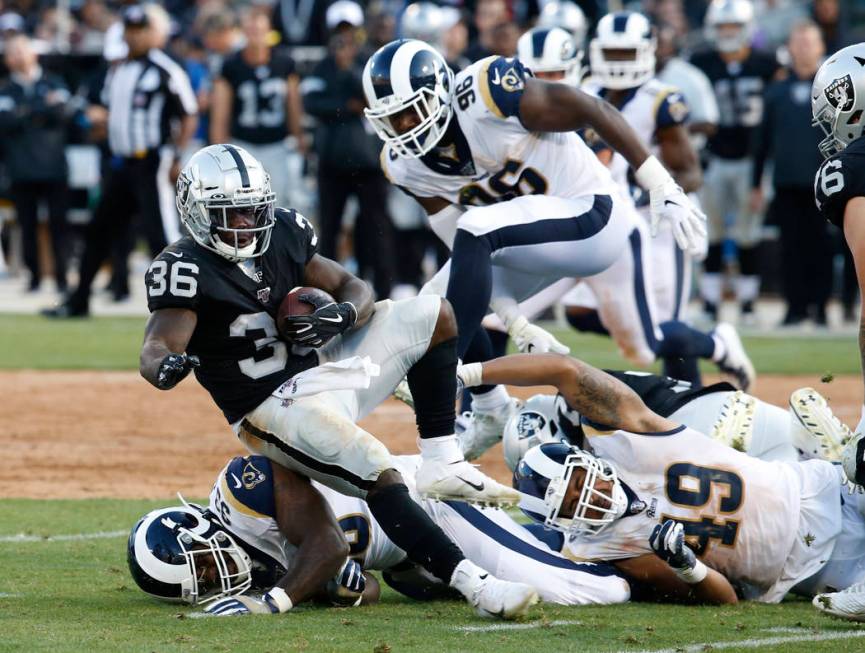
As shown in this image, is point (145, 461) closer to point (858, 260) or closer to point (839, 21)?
point (858, 260)

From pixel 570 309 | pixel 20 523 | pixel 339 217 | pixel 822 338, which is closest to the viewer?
pixel 20 523

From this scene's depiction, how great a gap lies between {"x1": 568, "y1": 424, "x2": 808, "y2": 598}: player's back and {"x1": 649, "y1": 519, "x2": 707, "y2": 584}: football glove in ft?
0.55

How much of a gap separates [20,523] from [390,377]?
1.85 m

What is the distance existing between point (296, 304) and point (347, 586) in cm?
93

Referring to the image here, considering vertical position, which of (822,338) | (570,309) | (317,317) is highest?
(317,317)

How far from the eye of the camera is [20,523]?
6.07m

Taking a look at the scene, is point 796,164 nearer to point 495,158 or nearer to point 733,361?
point 733,361

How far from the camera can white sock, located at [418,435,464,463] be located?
5004 mm

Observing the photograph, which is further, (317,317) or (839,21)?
(839,21)

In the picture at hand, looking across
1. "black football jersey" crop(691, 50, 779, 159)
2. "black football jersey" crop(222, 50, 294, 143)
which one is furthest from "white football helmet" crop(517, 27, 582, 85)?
"black football jersey" crop(222, 50, 294, 143)

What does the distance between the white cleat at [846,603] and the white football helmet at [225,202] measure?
211 cm

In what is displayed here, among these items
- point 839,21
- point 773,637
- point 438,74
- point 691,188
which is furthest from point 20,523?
point 839,21

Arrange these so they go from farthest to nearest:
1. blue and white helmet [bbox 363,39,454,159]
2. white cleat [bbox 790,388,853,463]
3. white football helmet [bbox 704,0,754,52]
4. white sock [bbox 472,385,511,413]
A: white football helmet [bbox 704,0,754,52], white sock [bbox 472,385,511,413], blue and white helmet [bbox 363,39,454,159], white cleat [bbox 790,388,853,463]

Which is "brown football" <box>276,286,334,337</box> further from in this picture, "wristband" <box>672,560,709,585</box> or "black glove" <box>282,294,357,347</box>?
"wristband" <box>672,560,709,585</box>
